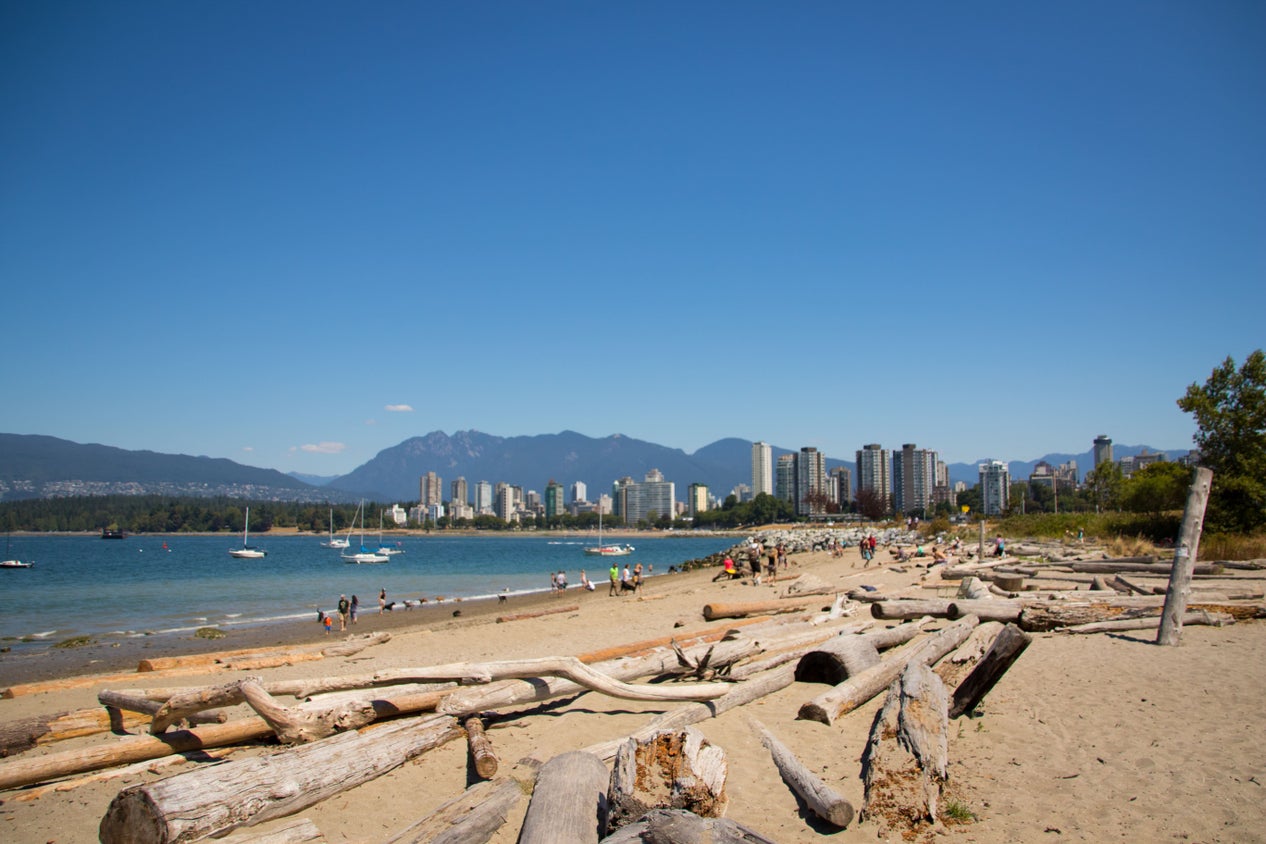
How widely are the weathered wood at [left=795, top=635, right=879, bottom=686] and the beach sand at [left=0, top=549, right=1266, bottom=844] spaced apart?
0.22m

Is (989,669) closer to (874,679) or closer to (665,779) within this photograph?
(874,679)

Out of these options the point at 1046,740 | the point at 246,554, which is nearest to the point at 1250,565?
the point at 1046,740

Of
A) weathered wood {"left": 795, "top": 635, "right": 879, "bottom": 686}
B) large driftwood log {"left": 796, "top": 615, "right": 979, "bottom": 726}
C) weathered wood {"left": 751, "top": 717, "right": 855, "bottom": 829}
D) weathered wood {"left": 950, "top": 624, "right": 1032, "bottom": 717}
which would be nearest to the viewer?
weathered wood {"left": 751, "top": 717, "right": 855, "bottom": 829}

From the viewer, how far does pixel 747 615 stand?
51.4 feet

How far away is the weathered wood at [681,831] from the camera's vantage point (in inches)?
152

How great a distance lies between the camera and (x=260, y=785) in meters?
5.48

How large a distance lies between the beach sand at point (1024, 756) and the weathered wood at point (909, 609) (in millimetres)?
1491

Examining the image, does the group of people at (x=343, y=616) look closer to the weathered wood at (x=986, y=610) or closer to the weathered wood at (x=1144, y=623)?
the weathered wood at (x=986, y=610)

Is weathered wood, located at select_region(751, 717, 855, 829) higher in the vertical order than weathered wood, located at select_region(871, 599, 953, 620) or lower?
lower

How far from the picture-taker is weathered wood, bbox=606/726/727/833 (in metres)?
4.43

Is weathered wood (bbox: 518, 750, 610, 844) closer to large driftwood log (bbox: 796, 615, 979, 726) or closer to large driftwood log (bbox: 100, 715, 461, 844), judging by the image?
large driftwood log (bbox: 100, 715, 461, 844)

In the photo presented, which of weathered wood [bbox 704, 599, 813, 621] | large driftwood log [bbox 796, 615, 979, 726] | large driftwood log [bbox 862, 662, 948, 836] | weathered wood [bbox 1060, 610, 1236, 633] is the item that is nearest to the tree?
weathered wood [bbox 1060, 610, 1236, 633]

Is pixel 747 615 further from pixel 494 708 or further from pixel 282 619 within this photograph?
pixel 282 619

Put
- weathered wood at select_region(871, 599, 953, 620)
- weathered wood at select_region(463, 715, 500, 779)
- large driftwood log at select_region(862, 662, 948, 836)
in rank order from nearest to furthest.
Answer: large driftwood log at select_region(862, 662, 948, 836) < weathered wood at select_region(463, 715, 500, 779) < weathered wood at select_region(871, 599, 953, 620)
